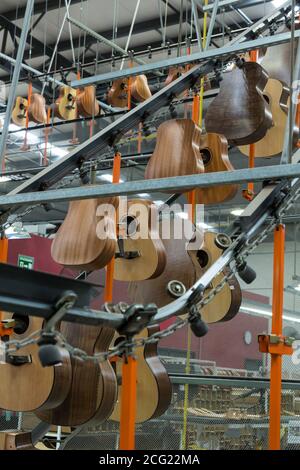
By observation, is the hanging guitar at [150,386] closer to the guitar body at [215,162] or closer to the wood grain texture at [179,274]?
the wood grain texture at [179,274]

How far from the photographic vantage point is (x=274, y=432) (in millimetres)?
2605

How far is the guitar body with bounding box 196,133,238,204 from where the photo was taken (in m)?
3.72

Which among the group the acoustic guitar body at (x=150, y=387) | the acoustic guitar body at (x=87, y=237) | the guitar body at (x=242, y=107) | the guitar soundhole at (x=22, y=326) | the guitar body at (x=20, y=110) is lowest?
the acoustic guitar body at (x=150, y=387)

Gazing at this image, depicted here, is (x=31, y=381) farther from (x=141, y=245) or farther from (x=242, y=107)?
(x=242, y=107)

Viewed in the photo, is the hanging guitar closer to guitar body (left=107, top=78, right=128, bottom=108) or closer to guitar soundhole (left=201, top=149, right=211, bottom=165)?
guitar soundhole (left=201, top=149, right=211, bottom=165)

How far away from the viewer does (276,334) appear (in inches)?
107

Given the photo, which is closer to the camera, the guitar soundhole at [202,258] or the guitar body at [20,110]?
the guitar soundhole at [202,258]

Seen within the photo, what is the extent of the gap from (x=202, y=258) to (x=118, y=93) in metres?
4.99

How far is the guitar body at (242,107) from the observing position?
370 centimetres

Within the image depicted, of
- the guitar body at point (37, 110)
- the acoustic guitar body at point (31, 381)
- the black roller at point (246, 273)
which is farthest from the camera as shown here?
the guitar body at point (37, 110)

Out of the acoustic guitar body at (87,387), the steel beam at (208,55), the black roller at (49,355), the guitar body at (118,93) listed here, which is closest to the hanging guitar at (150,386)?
the acoustic guitar body at (87,387)

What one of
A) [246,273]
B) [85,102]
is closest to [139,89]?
[85,102]

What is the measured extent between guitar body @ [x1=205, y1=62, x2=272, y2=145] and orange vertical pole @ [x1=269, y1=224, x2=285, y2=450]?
0.99 metres

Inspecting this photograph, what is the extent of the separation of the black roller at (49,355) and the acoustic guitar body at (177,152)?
1862 mm
